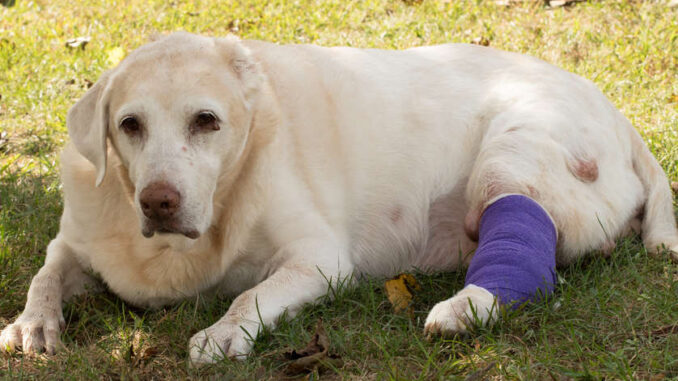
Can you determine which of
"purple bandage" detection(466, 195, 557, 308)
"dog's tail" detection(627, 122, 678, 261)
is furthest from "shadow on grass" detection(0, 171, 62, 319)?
"dog's tail" detection(627, 122, 678, 261)

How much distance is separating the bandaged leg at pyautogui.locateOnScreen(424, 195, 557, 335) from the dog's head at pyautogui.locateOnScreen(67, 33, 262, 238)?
0.94 m

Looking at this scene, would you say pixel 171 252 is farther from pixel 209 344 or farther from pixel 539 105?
pixel 539 105

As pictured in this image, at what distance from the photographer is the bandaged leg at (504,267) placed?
273 centimetres

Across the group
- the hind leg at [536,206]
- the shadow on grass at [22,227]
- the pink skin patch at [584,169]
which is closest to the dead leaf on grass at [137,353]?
the shadow on grass at [22,227]

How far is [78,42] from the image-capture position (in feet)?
21.4

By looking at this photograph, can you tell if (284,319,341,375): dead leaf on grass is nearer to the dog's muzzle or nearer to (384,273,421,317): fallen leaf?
(384,273,421,317): fallen leaf

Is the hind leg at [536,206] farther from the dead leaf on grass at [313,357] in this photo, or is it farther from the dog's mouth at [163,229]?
the dog's mouth at [163,229]

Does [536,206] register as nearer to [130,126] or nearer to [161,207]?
[161,207]

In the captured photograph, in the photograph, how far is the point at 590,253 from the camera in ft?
11.2

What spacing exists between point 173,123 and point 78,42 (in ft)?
13.5

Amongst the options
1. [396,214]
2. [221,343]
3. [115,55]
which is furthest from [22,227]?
[115,55]

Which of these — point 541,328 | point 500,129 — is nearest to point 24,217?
point 500,129

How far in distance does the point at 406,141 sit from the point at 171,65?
1206 mm

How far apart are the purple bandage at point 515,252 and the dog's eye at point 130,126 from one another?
4.41 ft
